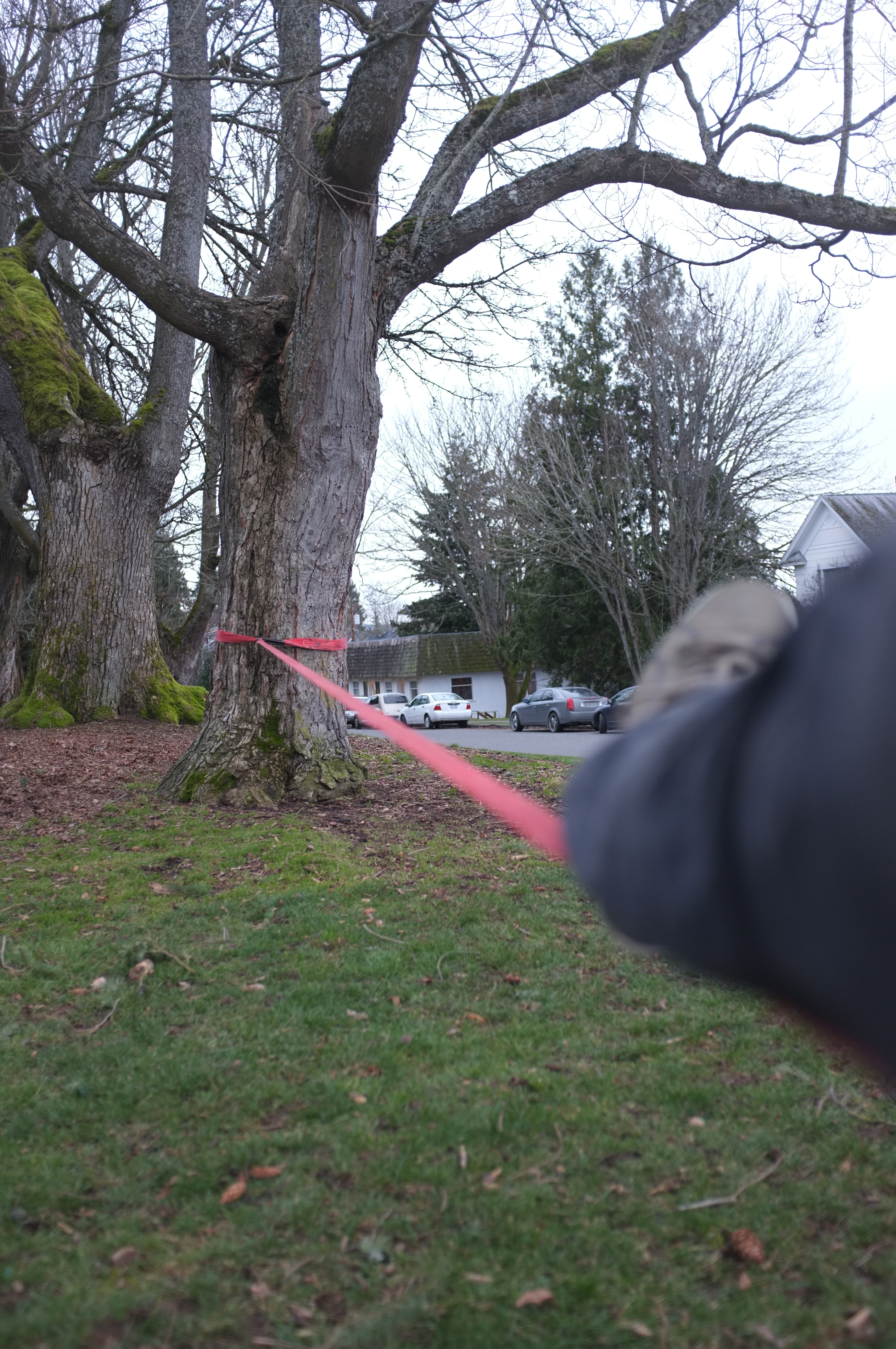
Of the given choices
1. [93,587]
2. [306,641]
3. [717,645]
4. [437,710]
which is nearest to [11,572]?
[93,587]

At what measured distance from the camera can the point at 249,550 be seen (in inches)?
315

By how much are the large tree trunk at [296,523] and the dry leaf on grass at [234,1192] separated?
16.9ft

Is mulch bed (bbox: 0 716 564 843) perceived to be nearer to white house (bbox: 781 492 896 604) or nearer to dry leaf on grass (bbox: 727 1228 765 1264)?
dry leaf on grass (bbox: 727 1228 765 1264)

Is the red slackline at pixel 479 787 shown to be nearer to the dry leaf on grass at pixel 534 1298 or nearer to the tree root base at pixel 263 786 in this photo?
the dry leaf on grass at pixel 534 1298

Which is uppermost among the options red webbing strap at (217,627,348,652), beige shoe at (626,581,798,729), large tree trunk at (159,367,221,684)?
large tree trunk at (159,367,221,684)

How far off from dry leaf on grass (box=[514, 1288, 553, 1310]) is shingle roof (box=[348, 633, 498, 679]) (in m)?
41.6

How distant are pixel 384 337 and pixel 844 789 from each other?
409 inches

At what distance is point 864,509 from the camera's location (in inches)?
1012

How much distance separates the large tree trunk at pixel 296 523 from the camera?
778cm

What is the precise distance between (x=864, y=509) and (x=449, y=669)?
24.4 metres

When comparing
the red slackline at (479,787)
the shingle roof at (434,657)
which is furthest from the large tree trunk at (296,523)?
the shingle roof at (434,657)

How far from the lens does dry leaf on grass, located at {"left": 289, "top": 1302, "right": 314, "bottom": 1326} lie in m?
2.05

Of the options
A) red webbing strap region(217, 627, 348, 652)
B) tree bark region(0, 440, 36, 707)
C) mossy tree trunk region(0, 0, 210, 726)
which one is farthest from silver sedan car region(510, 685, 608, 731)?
red webbing strap region(217, 627, 348, 652)

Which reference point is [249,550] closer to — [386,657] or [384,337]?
[384,337]
